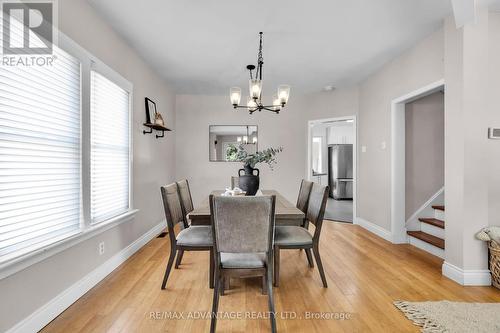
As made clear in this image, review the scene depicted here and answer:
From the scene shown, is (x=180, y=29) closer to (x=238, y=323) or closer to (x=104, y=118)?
(x=104, y=118)

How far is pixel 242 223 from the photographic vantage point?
1.62 m

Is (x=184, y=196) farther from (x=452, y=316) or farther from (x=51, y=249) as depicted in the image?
(x=452, y=316)

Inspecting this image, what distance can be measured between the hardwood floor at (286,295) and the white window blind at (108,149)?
708 mm

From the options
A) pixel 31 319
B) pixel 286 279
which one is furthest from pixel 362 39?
pixel 31 319

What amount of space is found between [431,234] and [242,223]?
3096 mm

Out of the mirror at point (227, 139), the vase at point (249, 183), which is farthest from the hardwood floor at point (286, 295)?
the mirror at point (227, 139)

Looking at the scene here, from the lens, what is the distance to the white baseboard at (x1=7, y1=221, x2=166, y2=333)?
1614 millimetres

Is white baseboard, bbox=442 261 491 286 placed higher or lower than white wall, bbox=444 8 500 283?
lower

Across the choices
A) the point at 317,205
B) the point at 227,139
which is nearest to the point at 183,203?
the point at 317,205

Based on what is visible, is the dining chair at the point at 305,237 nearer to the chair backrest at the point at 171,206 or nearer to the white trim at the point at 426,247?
the chair backrest at the point at 171,206

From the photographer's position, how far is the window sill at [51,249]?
4.76 ft

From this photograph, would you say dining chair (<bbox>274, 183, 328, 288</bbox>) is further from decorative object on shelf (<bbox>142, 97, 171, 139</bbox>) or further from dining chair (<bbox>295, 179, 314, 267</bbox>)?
decorative object on shelf (<bbox>142, 97, 171, 139</bbox>)

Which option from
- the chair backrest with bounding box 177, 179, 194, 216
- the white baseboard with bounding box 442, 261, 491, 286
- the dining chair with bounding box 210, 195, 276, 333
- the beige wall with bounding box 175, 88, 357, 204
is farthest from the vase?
the beige wall with bounding box 175, 88, 357, 204

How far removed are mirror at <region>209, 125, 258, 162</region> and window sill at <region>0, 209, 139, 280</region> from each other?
8.82 feet
